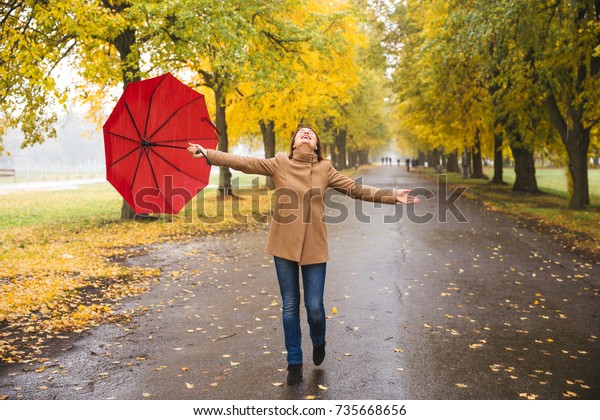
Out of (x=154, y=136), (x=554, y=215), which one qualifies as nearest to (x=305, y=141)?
(x=154, y=136)

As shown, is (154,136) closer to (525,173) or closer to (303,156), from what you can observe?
(303,156)

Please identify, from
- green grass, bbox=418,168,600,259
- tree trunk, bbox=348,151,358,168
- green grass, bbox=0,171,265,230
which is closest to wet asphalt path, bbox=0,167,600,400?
green grass, bbox=418,168,600,259

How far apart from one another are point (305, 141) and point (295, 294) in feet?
4.15

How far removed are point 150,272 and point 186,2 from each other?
673cm

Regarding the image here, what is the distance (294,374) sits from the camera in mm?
4492

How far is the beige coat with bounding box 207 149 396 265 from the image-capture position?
4.44 metres

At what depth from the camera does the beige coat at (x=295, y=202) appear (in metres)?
4.44

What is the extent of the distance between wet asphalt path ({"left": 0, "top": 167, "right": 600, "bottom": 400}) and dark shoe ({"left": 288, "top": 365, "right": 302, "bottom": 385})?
8cm

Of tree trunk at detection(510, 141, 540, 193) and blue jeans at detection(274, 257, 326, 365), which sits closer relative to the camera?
blue jeans at detection(274, 257, 326, 365)

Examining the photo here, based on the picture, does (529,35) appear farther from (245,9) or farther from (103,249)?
(103,249)

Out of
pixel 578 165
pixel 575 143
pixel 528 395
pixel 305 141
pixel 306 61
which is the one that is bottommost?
pixel 528 395

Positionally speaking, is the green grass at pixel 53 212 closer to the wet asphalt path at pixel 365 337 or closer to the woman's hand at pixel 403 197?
the wet asphalt path at pixel 365 337

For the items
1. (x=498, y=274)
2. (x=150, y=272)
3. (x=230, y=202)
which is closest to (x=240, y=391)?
(x=150, y=272)

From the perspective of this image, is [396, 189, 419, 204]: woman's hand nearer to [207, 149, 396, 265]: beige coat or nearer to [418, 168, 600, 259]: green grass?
[207, 149, 396, 265]: beige coat
